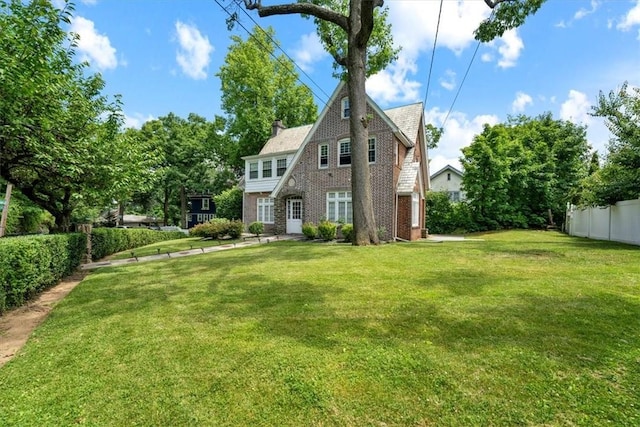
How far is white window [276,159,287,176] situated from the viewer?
2252 cm

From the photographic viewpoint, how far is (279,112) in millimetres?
34000

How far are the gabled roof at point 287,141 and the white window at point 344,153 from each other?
5467mm

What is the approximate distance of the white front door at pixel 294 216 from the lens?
19.7 m

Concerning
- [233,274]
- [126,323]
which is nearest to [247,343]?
[126,323]

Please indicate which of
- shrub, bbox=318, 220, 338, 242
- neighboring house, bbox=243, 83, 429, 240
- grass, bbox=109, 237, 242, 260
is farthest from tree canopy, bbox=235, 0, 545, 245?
grass, bbox=109, 237, 242, 260

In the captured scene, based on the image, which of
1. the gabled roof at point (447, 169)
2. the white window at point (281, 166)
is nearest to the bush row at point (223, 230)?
the white window at point (281, 166)

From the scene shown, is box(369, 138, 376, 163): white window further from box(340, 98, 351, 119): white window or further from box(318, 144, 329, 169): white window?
box(318, 144, 329, 169): white window

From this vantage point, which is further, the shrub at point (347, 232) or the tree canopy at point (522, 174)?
the tree canopy at point (522, 174)

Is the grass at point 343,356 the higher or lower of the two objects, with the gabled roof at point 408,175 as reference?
lower

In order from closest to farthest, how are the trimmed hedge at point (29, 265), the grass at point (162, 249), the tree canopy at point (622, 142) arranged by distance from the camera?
the trimmed hedge at point (29, 265) → the tree canopy at point (622, 142) → the grass at point (162, 249)

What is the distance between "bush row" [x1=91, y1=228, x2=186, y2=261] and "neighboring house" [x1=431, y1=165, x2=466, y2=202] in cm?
3176

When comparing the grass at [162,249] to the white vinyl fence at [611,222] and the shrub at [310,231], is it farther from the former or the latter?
the white vinyl fence at [611,222]

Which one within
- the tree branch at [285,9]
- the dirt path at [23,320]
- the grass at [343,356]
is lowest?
the dirt path at [23,320]

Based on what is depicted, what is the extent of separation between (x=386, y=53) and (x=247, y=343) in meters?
17.4
